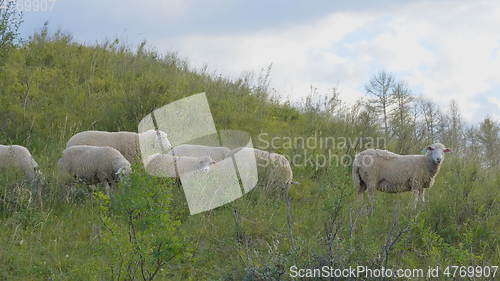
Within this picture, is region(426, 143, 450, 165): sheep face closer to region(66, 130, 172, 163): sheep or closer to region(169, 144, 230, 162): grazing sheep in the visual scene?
region(169, 144, 230, 162): grazing sheep

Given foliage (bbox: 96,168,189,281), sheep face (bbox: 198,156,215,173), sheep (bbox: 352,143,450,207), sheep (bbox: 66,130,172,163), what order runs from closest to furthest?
foliage (bbox: 96,168,189,281) < sheep (bbox: 352,143,450,207) < sheep face (bbox: 198,156,215,173) < sheep (bbox: 66,130,172,163)

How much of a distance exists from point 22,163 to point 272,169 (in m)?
3.97

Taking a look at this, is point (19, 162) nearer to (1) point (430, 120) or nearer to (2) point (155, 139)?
(2) point (155, 139)

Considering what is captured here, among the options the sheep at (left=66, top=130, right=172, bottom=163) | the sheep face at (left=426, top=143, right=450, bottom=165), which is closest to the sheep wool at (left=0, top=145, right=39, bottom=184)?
the sheep at (left=66, top=130, right=172, bottom=163)

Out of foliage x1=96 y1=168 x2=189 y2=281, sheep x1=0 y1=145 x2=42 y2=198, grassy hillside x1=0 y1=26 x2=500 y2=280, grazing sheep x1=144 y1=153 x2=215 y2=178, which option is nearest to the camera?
foliage x1=96 y1=168 x2=189 y2=281

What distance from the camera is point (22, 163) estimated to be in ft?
29.0

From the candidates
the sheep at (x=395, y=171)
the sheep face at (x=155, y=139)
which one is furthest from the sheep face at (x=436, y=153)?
the sheep face at (x=155, y=139)

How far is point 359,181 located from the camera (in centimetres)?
975

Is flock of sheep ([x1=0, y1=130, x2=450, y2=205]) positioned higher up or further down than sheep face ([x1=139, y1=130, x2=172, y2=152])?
further down

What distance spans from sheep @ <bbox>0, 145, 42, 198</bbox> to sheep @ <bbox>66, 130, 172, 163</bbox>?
1.40 meters

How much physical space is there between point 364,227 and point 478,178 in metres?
4.38

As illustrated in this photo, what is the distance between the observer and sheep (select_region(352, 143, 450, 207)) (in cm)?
951

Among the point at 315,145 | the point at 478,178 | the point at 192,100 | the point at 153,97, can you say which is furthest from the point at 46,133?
the point at 478,178

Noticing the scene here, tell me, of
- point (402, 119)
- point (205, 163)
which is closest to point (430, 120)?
point (402, 119)
